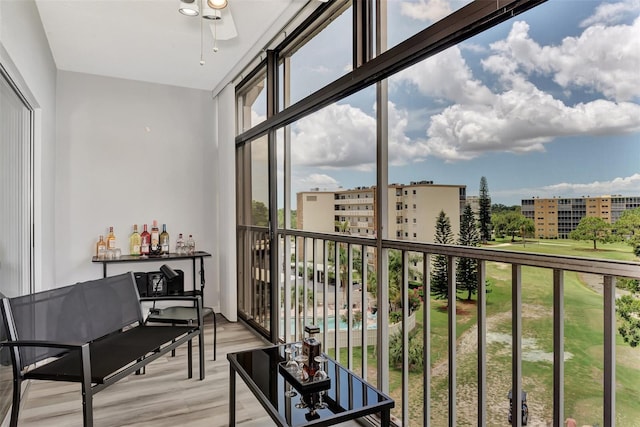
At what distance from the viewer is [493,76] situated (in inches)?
59.9

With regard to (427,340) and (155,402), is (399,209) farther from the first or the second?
(155,402)

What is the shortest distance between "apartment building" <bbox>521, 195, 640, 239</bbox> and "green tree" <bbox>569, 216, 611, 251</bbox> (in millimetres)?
12

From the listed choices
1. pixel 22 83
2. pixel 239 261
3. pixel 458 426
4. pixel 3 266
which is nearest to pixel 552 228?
pixel 458 426

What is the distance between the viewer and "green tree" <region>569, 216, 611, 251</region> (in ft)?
3.92

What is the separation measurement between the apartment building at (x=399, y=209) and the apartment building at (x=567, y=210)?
13.2 inches

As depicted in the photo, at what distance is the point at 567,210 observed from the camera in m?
1.31

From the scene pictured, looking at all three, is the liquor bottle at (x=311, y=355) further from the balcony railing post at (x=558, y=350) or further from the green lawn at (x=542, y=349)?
the balcony railing post at (x=558, y=350)

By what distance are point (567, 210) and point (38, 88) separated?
3.49 metres

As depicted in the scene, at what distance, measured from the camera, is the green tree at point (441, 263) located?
5.81ft

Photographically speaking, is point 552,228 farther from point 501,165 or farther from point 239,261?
point 239,261

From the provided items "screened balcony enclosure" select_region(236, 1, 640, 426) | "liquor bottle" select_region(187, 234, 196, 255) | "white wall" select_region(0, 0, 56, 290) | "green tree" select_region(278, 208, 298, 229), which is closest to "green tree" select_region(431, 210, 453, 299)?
"screened balcony enclosure" select_region(236, 1, 640, 426)

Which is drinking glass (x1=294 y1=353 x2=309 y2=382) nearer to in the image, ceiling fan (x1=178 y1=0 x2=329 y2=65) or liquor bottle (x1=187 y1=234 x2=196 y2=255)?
ceiling fan (x1=178 y1=0 x2=329 y2=65)

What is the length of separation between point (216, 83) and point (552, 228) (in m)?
3.93

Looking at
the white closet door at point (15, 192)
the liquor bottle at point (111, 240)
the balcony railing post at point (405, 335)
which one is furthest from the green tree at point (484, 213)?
the liquor bottle at point (111, 240)
